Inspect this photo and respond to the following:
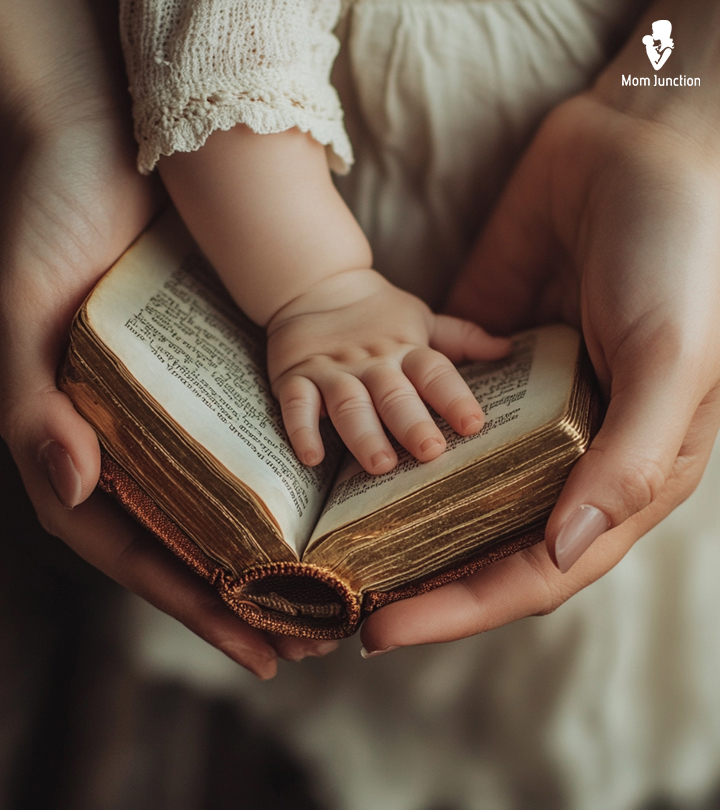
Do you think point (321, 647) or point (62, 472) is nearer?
point (62, 472)

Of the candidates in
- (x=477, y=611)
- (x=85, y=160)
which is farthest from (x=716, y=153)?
(x=85, y=160)

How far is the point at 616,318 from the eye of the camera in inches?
20.9

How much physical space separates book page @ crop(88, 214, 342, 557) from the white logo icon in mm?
536

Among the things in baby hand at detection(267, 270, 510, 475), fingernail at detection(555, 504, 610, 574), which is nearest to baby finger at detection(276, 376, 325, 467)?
baby hand at detection(267, 270, 510, 475)

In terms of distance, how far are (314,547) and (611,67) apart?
659mm

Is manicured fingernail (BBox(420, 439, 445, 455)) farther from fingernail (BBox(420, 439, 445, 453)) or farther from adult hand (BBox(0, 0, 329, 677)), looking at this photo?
adult hand (BBox(0, 0, 329, 677))

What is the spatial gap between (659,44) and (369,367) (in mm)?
513

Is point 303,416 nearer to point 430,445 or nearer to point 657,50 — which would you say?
point 430,445

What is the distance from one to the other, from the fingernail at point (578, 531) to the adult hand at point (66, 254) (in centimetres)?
30

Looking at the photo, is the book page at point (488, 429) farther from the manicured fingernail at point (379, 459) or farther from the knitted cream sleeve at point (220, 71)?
A: the knitted cream sleeve at point (220, 71)

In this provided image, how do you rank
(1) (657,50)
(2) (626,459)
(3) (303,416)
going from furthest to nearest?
1. (1) (657,50)
2. (3) (303,416)
3. (2) (626,459)

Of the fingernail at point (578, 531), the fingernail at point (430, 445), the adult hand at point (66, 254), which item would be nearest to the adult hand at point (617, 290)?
the fingernail at point (578, 531)

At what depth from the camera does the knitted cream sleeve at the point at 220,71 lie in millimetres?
572

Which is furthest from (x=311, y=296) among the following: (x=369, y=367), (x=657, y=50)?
(x=657, y=50)
